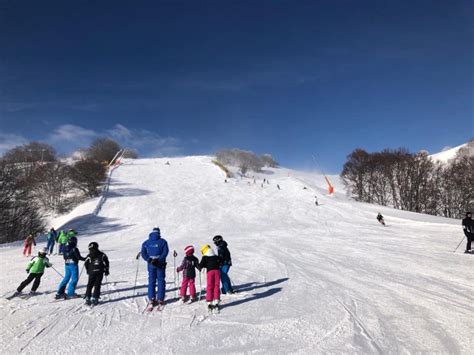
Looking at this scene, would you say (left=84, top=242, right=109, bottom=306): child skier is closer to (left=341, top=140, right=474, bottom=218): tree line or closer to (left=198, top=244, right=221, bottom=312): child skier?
(left=198, top=244, right=221, bottom=312): child skier

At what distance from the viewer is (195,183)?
1873 inches

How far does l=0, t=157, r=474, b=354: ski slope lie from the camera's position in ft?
19.7

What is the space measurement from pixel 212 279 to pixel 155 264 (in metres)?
1.72

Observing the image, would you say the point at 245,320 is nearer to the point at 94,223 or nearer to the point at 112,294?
the point at 112,294

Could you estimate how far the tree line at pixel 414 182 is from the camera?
146 feet

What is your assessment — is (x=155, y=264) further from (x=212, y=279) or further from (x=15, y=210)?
(x=15, y=210)

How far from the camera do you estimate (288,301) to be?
8.66 meters

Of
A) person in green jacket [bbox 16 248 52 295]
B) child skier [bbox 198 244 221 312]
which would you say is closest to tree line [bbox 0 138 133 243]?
person in green jacket [bbox 16 248 52 295]

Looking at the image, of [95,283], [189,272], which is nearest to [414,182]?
[189,272]

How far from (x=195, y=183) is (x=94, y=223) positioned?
20.1m

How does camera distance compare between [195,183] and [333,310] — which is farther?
[195,183]

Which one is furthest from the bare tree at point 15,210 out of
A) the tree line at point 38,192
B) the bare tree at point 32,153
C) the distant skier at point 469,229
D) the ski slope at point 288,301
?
the distant skier at point 469,229

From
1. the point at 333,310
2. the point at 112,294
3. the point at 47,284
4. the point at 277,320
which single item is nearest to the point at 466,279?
the point at 333,310

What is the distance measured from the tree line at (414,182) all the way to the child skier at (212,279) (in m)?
48.5
